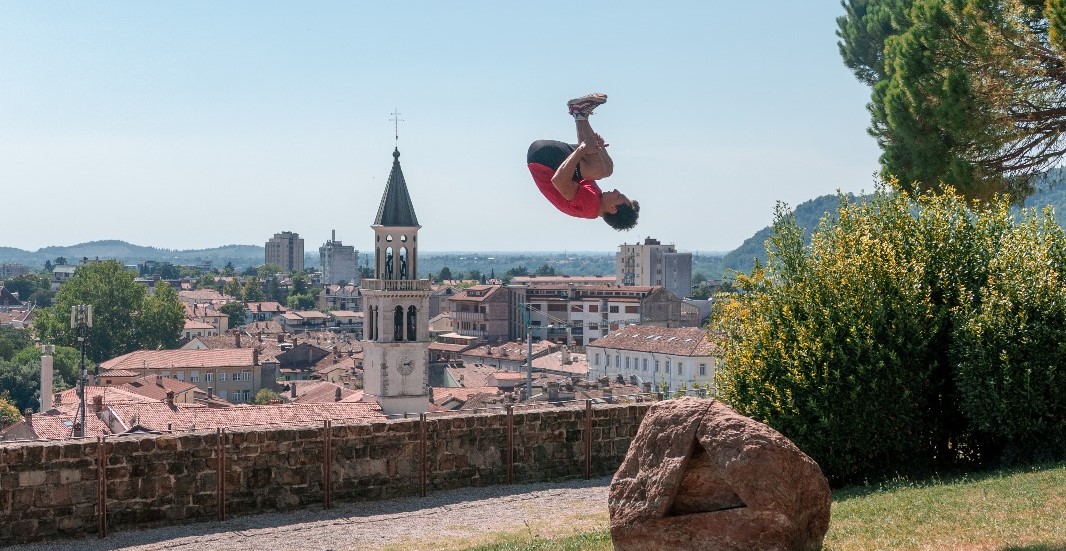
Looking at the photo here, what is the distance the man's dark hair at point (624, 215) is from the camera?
9891mm

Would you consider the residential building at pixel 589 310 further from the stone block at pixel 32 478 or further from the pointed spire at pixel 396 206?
the stone block at pixel 32 478

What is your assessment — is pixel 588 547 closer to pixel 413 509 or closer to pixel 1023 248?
pixel 413 509

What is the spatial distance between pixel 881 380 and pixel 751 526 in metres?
6.70

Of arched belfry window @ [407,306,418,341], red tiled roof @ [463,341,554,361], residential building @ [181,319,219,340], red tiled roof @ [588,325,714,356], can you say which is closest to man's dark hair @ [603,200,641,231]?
arched belfry window @ [407,306,418,341]

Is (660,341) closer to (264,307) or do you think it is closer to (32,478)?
(32,478)

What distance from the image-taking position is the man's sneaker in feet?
30.6

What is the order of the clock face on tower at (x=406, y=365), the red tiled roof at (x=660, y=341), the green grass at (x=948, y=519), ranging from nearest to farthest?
the green grass at (x=948, y=519)
the clock face on tower at (x=406, y=365)
the red tiled roof at (x=660, y=341)

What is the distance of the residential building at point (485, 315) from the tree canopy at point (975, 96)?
381ft

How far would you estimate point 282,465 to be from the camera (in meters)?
15.8

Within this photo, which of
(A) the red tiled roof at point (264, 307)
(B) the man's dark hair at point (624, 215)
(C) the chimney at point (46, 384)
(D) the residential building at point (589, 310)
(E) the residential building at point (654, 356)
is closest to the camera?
(B) the man's dark hair at point (624, 215)

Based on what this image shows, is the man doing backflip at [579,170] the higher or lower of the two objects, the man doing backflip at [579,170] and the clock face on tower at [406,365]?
the higher

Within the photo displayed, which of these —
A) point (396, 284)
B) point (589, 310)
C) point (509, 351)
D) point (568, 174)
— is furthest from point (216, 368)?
point (568, 174)

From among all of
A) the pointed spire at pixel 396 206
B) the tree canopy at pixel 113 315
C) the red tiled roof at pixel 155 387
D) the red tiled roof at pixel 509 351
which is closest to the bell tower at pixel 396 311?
the pointed spire at pixel 396 206

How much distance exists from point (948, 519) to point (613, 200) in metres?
4.89
